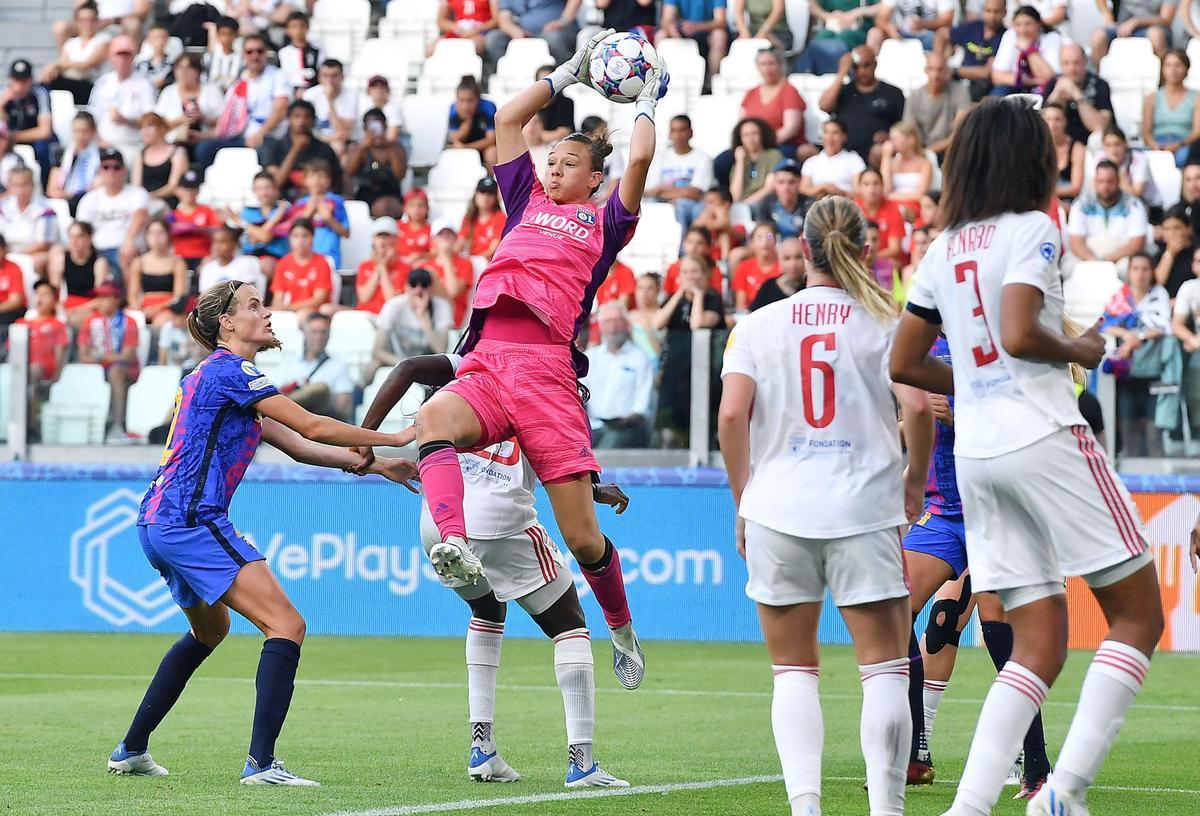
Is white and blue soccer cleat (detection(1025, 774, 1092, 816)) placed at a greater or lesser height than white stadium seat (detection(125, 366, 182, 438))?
lesser

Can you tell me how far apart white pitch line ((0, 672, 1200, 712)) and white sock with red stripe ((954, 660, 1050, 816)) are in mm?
5620

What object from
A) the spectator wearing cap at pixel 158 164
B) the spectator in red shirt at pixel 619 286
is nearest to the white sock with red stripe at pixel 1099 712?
the spectator in red shirt at pixel 619 286

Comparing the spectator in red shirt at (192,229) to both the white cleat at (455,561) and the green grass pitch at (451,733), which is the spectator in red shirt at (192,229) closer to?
the green grass pitch at (451,733)

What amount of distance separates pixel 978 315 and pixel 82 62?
1868 centimetres

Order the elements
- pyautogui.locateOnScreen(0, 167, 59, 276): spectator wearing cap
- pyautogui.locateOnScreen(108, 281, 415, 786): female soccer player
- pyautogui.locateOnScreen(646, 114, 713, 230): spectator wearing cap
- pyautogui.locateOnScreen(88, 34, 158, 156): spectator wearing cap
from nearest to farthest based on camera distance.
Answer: pyautogui.locateOnScreen(108, 281, 415, 786): female soccer player < pyautogui.locateOnScreen(646, 114, 713, 230): spectator wearing cap < pyautogui.locateOnScreen(0, 167, 59, 276): spectator wearing cap < pyautogui.locateOnScreen(88, 34, 158, 156): spectator wearing cap

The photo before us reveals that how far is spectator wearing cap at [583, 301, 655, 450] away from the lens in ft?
47.6

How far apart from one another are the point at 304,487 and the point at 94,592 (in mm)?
2081

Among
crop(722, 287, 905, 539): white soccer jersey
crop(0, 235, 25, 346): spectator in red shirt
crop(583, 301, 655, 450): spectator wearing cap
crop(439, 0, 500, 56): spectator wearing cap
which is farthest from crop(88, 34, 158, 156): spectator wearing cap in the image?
crop(722, 287, 905, 539): white soccer jersey

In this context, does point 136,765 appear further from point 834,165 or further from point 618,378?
point 834,165

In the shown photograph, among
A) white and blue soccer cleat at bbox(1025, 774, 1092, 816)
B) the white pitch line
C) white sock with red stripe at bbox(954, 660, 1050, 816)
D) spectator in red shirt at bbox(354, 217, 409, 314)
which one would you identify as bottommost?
the white pitch line

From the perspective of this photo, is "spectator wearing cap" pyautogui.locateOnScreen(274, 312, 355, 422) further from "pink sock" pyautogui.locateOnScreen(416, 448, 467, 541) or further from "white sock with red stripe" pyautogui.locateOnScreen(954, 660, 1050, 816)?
"white sock with red stripe" pyautogui.locateOnScreen(954, 660, 1050, 816)

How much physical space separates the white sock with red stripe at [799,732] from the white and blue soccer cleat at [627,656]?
2015mm

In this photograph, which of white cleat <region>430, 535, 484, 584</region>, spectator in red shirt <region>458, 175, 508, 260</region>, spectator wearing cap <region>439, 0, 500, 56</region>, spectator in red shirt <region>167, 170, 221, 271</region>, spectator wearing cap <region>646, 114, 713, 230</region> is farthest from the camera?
spectator wearing cap <region>439, 0, 500, 56</region>

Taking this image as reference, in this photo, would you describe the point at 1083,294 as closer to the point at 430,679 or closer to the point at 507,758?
the point at 430,679
